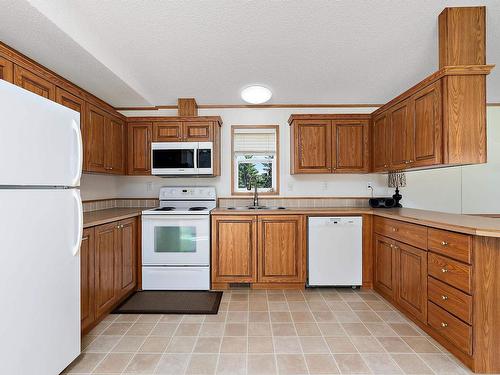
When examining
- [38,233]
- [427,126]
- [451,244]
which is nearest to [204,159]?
[38,233]

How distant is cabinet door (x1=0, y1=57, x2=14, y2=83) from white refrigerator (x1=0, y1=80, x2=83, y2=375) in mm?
572

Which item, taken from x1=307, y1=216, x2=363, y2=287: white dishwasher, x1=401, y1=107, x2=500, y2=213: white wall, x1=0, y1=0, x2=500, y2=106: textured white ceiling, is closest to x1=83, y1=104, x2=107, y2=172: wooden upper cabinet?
x1=0, y1=0, x2=500, y2=106: textured white ceiling

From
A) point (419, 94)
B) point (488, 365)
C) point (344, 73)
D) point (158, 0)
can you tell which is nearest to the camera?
point (488, 365)

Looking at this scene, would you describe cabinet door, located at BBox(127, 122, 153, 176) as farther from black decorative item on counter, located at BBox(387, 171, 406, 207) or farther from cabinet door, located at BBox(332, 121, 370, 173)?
black decorative item on counter, located at BBox(387, 171, 406, 207)

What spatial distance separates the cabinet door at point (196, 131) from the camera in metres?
3.46

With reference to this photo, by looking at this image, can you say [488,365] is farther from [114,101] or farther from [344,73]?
[114,101]

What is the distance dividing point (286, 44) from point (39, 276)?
2.51 meters

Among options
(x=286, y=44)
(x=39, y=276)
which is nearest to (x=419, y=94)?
(x=286, y=44)

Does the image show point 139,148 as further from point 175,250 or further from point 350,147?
point 350,147

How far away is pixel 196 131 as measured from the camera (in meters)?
3.46

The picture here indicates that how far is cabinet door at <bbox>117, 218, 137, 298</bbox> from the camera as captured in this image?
2723 mm

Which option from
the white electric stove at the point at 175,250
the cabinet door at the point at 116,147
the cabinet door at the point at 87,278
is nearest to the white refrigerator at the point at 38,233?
the cabinet door at the point at 87,278

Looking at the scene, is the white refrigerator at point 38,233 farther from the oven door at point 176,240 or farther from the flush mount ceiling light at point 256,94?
the flush mount ceiling light at point 256,94

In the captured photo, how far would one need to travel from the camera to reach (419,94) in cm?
244
